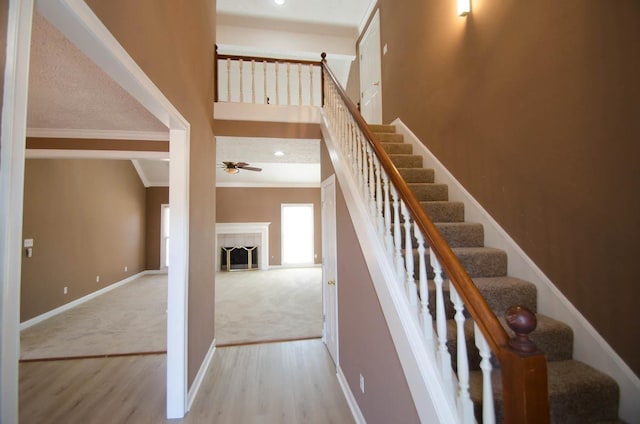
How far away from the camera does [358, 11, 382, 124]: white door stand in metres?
4.27

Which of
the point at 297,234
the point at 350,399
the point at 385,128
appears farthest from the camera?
the point at 297,234

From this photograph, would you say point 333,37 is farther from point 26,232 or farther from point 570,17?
point 26,232

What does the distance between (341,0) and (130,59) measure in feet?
14.9

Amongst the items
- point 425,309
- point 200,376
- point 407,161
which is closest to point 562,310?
point 425,309

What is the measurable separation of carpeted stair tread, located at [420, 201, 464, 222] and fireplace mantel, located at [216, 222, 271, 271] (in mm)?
6940

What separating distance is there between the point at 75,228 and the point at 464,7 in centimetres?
690

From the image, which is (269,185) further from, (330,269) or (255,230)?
(330,269)

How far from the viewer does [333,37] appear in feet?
17.0

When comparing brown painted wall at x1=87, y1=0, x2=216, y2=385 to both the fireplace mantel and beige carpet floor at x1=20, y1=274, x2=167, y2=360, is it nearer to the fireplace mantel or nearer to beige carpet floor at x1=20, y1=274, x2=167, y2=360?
beige carpet floor at x1=20, y1=274, x2=167, y2=360

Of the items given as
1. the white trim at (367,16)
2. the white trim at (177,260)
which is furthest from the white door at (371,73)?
the white trim at (177,260)

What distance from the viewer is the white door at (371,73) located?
427cm

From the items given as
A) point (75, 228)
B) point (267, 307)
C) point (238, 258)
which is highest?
point (75, 228)

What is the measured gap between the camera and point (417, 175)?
268cm

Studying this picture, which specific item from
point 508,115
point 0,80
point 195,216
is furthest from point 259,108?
point 0,80
